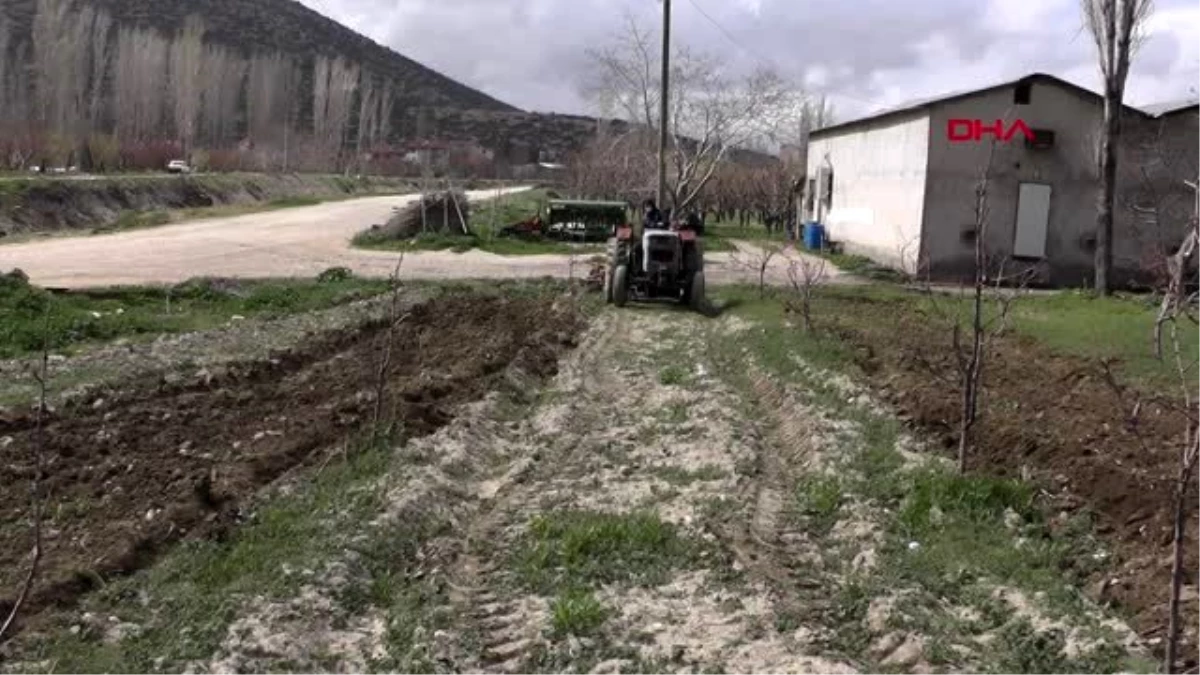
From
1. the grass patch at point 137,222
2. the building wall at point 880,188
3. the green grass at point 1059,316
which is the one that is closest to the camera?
the green grass at point 1059,316

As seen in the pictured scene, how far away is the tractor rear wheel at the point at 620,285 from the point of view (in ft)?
68.3

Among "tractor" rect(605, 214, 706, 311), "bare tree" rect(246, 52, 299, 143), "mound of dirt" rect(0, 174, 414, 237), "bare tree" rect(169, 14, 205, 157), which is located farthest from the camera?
"bare tree" rect(246, 52, 299, 143)

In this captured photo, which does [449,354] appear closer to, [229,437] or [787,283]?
[229,437]

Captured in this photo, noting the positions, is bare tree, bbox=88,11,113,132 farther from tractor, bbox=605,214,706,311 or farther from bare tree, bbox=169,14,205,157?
tractor, bbox=605,214,706,311

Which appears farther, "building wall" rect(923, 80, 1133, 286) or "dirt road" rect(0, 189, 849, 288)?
"building wall" rect(923, 80, 1133, 286)

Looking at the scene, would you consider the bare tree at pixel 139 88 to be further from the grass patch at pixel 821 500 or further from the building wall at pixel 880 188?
the grass patch at pixel 821 500

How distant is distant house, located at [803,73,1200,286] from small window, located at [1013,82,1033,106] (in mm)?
24

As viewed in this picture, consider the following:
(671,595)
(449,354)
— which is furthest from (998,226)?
(671,595)

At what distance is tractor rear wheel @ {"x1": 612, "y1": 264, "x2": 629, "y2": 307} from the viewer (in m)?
20.8

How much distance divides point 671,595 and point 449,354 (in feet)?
30.1

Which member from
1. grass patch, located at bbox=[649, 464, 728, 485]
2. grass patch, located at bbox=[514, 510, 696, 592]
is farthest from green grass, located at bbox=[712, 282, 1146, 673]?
grass patch, located at bbox=[514, 510, 696, 592]

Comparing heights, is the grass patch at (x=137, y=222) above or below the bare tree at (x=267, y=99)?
below

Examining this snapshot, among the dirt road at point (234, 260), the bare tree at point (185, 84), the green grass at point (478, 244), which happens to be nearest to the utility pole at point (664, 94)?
the dirt road at point (234, 260)

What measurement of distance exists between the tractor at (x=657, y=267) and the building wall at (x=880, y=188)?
21.6 feet
